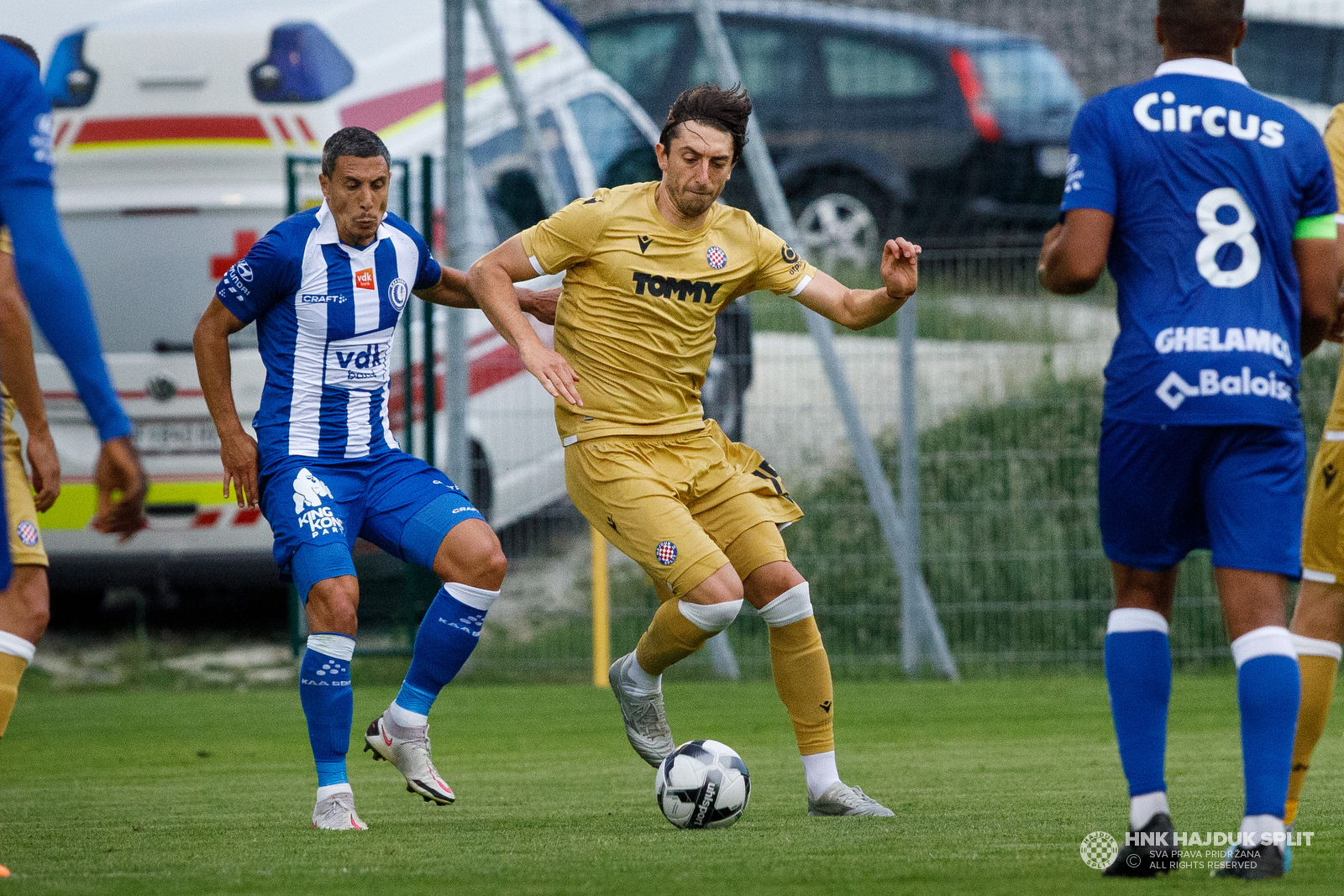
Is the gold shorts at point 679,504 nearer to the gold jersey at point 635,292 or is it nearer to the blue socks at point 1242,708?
the gold jersey at point 635,292

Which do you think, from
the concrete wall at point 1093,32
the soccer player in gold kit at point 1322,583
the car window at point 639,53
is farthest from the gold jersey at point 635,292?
the car window at point 639,53

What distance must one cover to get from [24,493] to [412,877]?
151cm

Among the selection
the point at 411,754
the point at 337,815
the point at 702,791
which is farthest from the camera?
the point at 411,754

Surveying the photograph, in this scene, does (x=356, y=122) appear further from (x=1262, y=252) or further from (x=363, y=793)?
(x=1262, y=252)

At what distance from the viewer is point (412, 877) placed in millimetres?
4180

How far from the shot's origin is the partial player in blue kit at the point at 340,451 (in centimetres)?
554

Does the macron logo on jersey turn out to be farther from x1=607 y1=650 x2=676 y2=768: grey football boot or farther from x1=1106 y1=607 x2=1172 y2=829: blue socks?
x1=607 y1=650 x2=676 y2=768: grey football boot

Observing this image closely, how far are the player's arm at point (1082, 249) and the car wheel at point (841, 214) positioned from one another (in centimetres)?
855

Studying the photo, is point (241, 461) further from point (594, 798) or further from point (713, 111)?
point (713, 111)

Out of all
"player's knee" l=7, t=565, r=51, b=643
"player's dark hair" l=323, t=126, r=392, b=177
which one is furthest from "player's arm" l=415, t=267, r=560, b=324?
"player's knee" l=7, t=565, r=51, b=643

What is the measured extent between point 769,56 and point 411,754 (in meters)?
8.22

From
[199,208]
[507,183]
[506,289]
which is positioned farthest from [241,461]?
[507,183]

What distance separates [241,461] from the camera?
562 centimetres

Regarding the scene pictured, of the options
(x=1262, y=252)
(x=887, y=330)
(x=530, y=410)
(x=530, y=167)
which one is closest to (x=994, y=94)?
(x=887, y=330)
